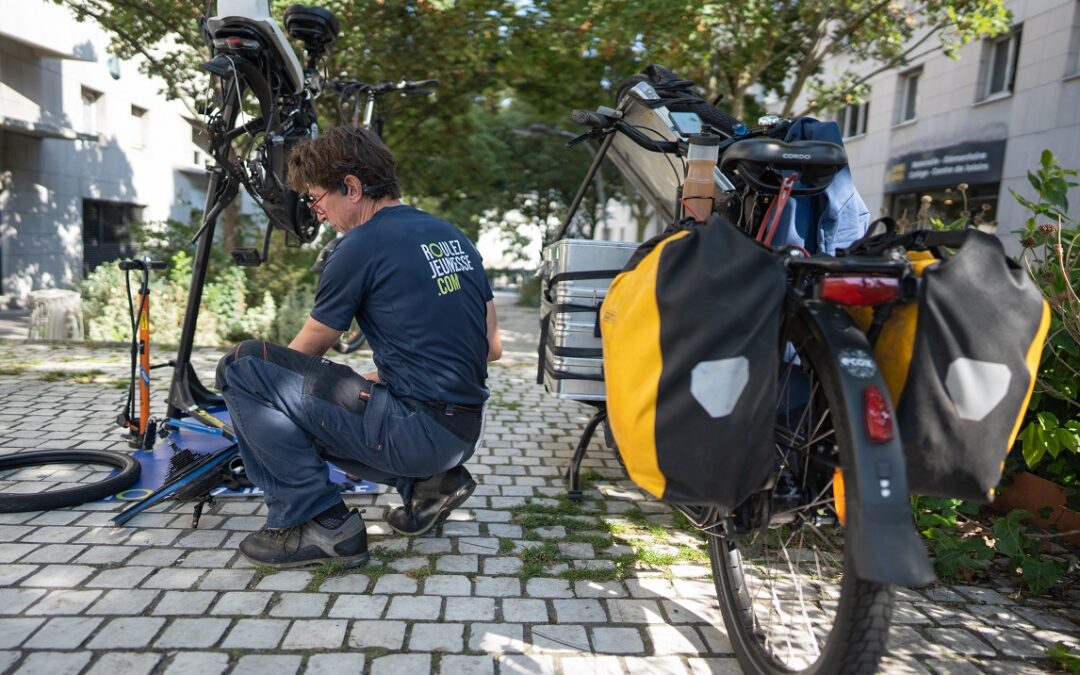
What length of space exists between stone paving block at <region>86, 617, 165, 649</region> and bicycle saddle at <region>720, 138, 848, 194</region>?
7.76ft

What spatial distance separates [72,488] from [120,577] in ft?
3.11

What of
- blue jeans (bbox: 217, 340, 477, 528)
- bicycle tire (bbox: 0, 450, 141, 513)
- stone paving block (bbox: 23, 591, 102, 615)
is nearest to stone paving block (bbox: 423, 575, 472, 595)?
blue jeans (bbox: 217, 340, 477, 528)

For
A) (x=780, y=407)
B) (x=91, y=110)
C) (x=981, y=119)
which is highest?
(x=981, y=119)

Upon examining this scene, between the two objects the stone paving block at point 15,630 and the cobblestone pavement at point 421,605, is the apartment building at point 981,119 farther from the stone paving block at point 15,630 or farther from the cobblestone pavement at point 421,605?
the stone paving block at point 15,630

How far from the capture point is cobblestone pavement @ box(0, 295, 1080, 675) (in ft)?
7.45

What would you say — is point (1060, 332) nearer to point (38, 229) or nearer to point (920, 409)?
point (920, 409)

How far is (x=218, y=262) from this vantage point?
33.8ft

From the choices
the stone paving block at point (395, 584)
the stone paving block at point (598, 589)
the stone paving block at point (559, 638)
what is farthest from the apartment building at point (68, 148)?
the stone paving block at point (559, 638)

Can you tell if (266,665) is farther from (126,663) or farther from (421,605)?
(421,605)

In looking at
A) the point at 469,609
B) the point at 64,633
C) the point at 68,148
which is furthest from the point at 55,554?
the point at 68,148

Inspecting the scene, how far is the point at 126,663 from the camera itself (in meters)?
2.18

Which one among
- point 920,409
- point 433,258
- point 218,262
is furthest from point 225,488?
point 218,262

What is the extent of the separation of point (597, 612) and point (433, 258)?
1.43 m

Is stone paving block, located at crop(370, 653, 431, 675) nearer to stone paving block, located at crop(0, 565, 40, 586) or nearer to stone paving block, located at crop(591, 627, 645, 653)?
stone paving block, located at crop(591, 627, 645, 653)
